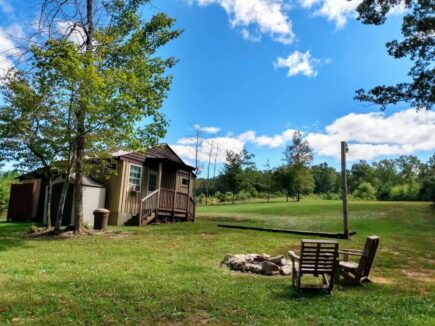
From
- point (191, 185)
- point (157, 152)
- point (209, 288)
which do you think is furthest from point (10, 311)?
point (191, 185)

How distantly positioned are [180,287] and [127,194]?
46.8 feet

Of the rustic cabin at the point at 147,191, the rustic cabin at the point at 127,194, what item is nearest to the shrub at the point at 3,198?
the rustic cabin at the point at 127,194

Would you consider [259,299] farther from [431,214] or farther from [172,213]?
[431,214]

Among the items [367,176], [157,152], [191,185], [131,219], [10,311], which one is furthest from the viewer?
[367,176]

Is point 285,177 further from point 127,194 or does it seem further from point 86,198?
point 86,198

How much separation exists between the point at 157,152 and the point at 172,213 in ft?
12.8

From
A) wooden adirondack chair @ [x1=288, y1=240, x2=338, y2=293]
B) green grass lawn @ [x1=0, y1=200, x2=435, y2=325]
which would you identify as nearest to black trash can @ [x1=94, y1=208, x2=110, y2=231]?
green grass lawn @ [x1=0, y1=200, x2=435, y2=325]

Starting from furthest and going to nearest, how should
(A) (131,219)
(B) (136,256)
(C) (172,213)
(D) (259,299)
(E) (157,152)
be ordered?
(E) (157,152) → (C) (172,213) → (A) (131,219) → (B) (136,256) → (D) (259,299)

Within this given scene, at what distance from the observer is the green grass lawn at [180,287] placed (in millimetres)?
5547

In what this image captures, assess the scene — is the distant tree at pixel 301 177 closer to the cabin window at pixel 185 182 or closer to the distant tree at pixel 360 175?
the cabin window at pixel 185 182

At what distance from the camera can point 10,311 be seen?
217 inches

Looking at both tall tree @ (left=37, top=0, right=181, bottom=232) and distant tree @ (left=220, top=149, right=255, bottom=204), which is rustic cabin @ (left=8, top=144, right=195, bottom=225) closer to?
tall tree @ (left=37, top=0, right=181, bottom=232)

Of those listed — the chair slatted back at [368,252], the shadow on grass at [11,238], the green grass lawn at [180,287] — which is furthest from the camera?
the shadow on grass at [11,238]

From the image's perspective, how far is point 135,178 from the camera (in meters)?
21.4
